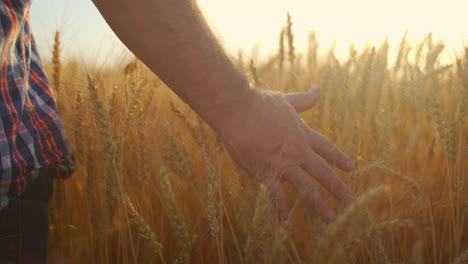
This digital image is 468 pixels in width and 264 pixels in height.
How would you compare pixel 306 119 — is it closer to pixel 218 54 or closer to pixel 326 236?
pixel 218 54

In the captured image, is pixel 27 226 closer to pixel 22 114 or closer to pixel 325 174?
pixel 22 114

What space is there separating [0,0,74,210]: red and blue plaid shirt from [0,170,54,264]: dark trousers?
4cm

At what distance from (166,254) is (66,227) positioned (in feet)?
1.05

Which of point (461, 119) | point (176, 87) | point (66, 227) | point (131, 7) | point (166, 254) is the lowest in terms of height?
point (166, 254)

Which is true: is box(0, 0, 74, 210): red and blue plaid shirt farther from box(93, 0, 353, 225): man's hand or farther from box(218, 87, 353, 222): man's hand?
box(218, 87, 353, 222): man's hand

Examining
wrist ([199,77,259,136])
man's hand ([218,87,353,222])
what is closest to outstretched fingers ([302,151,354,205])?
man's hand ([218,87,353,222])

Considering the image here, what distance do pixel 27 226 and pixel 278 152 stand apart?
0.57 meters

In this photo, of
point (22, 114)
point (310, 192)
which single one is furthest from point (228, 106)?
point (22, 114)

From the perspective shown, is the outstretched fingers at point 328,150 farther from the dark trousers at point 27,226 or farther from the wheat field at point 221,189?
the dark trousers at point 27,226

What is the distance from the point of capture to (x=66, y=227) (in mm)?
1044

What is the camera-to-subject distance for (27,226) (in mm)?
754

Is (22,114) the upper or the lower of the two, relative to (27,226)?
upper

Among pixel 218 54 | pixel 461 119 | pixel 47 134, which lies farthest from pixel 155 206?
pixel 461 119

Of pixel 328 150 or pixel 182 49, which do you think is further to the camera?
pixel 328 150
